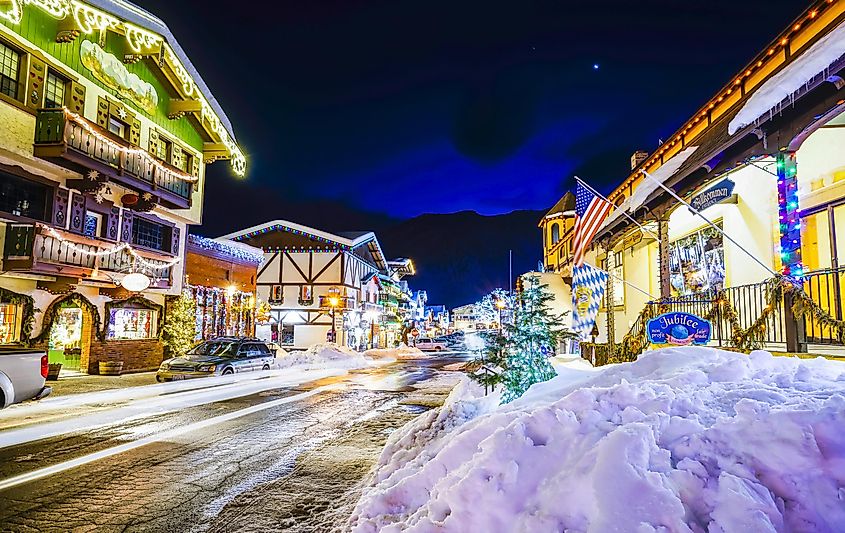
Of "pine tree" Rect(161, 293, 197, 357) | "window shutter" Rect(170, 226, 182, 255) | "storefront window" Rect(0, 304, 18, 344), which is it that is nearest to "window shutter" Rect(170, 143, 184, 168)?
"window shutter" Rect(170, 226, 182, 255)

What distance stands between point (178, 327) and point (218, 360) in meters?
6.24

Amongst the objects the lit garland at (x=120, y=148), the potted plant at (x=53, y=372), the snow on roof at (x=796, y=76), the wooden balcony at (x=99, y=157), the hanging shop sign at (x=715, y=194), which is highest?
the lit garland at (x=120, y=148)

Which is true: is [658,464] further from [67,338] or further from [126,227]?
[67,338]

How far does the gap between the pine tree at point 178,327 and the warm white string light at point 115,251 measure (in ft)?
6.50

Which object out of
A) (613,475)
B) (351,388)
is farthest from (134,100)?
(613,475)

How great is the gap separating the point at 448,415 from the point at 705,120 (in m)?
9.22

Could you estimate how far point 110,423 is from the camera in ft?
32.7

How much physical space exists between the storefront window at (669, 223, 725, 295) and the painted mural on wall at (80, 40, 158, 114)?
22.1 m

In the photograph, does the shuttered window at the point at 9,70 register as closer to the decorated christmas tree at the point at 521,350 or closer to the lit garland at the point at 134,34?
the lit garland at the point at 134,34

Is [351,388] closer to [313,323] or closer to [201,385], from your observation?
[201,385]

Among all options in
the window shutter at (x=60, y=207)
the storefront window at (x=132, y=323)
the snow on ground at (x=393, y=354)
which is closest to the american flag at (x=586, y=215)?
the window shutter at (x=60, y=207)

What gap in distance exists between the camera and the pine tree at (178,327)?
2334 cm

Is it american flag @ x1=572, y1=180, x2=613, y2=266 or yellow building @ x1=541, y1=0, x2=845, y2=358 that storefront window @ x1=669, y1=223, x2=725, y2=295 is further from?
american flag @ x1=572, y1=180, x2=613, y2=266

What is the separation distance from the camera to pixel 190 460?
283 inches
